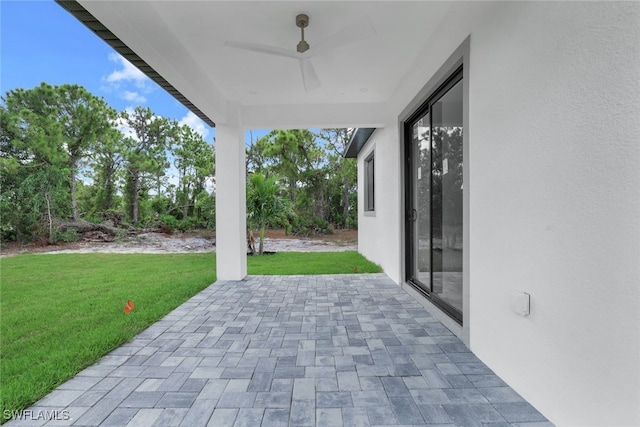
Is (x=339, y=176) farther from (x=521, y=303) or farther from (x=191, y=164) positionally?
(x=521, y=303)

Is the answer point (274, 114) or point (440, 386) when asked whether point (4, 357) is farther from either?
point (274, 114)

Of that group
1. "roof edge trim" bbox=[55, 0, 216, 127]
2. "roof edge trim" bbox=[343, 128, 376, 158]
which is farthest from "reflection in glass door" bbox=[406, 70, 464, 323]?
"roof edge trim" bbox=[55, 0, 216, 127]

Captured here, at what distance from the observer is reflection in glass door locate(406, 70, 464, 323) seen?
296 centimetres

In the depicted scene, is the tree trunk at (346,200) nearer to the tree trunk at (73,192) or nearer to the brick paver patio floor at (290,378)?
the tree trunk at (73,192)

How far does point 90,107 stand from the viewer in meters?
9.03

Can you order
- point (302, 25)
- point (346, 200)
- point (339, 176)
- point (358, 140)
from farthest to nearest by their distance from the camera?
point (346, 200) → point (339, 176) → point (358, 140) → point (302, 25)

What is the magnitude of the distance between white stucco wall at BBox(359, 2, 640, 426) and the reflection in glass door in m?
0.64

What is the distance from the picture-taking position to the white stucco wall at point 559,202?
117 cm

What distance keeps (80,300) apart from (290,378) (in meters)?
3.59

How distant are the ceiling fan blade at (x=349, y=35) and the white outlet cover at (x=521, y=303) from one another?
7.71ft

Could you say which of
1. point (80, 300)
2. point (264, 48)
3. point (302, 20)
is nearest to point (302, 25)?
point (302, 20)

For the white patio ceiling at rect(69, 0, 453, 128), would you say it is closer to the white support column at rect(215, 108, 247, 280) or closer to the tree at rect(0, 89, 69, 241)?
the white support column at rect(215, 108, 247, 280)

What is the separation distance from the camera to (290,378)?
6.58 ft

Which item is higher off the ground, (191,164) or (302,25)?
(191,164)
